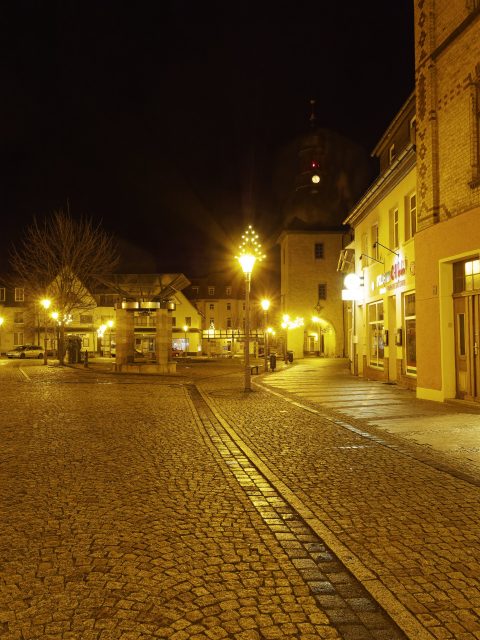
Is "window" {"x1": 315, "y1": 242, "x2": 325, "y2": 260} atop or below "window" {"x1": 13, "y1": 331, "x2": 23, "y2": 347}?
atop

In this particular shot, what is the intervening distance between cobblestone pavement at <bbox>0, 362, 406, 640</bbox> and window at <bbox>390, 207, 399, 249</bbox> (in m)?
14.5

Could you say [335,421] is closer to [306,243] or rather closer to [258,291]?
[306,243]

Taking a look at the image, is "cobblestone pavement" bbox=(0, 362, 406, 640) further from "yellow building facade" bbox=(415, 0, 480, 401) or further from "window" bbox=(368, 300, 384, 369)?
"window" bbox=(368, 300, 384, 369)

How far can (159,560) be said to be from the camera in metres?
4.57

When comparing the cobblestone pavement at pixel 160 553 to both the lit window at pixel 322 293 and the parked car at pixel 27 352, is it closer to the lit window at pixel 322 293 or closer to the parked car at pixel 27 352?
the lit window at pixel 322 293

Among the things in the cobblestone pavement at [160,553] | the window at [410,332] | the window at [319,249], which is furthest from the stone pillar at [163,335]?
the window at [319,249]

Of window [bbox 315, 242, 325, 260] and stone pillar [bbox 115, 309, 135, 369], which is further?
window [bbox 315, 242, 325, 260]

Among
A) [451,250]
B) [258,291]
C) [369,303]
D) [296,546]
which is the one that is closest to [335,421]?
[451,250]

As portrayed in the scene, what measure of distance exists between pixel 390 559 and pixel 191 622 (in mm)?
1770

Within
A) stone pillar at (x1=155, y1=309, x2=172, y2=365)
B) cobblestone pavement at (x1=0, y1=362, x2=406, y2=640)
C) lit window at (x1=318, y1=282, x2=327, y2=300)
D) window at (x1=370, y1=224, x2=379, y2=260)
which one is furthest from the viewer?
lit window at (x1=318, y1=282, x2=327, y2=300)

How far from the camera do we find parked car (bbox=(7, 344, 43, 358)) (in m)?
63.5

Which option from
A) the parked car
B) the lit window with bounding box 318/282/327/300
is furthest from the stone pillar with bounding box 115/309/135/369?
the parked car

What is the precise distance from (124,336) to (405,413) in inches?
798

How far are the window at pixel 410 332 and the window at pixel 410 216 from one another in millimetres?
2002
